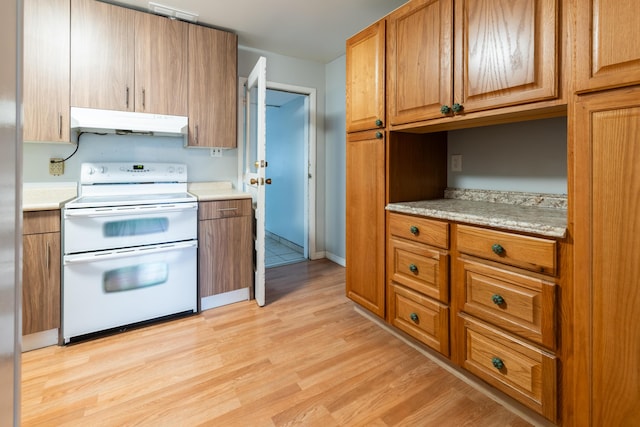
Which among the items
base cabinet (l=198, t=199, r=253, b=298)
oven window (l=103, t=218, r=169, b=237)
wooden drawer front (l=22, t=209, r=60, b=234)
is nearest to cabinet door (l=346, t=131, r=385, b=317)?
base cabinet (l=198, t=199, r=253, b=298)

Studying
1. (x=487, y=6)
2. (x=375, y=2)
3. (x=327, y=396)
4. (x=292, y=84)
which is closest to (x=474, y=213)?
(x=487, y=6)

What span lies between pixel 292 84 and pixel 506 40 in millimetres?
2499

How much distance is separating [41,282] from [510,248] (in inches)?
101

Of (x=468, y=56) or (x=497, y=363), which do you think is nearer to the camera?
(x=497, y=363)

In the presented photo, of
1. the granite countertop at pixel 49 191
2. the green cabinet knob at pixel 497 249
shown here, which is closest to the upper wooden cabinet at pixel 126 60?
the granite countertop at pixel 49 191

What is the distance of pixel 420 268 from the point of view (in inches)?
69.9

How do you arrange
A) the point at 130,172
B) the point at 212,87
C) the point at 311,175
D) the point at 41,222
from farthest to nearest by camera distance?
1. the point at 311,175
2. the point at 212,87
3. the point at 130,172
4. the point at 41,222

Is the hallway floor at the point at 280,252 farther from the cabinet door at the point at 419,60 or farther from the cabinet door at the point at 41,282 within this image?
the cabinet door at the point at 419,60

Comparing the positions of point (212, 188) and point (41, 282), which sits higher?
point (212, 188)

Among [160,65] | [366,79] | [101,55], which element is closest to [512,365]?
[366,79]

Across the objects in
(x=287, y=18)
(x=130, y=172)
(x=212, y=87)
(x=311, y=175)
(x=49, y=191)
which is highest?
(x=287, y=18)

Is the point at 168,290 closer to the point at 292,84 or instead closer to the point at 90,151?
the point at 90,151

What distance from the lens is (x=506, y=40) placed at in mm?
1353

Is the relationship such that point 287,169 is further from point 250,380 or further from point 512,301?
point 512,301
